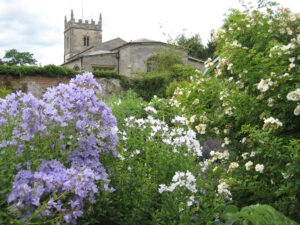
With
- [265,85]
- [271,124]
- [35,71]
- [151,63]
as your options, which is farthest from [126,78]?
[271,124]

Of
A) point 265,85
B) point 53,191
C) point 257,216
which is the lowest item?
point 257,216

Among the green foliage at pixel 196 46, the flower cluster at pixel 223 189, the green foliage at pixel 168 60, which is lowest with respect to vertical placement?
the flower cluster at pixel 223 189

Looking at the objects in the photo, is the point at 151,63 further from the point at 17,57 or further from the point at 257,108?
the point at 17,57

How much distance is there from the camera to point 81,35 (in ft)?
165

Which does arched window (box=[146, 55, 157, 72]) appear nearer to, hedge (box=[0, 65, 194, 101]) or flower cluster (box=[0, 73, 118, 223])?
hedge (box=[0, 65, 194, 101])

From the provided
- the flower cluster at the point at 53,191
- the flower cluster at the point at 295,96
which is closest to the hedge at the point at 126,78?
the flower cluster at the point at 295,96

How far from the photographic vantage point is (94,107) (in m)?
2.34

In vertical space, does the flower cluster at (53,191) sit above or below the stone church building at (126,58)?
below

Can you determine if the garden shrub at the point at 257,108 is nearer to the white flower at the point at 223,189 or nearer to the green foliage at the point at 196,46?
the white flower at the point at 223,189

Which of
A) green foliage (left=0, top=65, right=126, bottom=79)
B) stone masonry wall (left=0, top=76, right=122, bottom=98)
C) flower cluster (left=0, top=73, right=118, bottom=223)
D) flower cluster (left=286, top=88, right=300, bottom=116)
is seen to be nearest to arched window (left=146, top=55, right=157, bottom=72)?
stone masonry wall (left=0, top=76, right=122, bottom=98)

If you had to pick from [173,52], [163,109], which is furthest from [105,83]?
[163,109]

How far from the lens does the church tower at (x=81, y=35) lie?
49.8 metres

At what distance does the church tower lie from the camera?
49.8m

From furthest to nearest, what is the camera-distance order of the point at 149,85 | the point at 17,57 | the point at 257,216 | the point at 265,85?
the point at 17,57 < the point at 149,85 < the point at 265,85 < the point at 257,216
